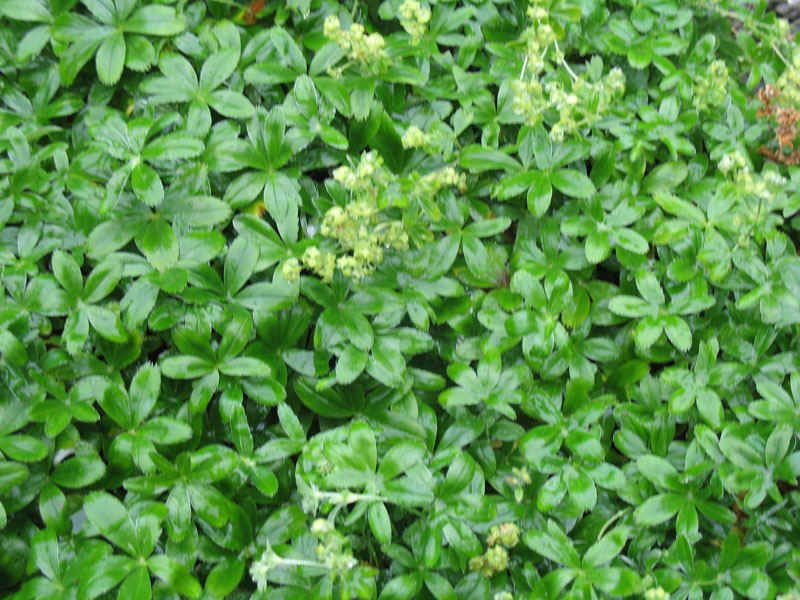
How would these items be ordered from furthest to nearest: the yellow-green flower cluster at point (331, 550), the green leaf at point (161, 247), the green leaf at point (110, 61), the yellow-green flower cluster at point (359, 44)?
1. the green leaf at point (110, 61)
2. the yellow-green flower cluster at point (359, 44)
3. the green leaf at point (161, 247)
4. the yellow-green flower cluster at point (331, 550)

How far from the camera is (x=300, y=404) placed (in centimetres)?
191

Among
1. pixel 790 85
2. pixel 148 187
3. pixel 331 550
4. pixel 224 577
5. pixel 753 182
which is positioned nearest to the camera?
pixel 331 550

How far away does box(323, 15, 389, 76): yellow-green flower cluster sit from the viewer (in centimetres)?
198

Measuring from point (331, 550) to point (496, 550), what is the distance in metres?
0.40

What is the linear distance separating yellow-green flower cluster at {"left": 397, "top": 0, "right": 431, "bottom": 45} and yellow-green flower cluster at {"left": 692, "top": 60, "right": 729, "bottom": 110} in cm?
93

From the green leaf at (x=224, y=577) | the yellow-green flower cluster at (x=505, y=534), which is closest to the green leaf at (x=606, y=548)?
the yellow-green flower cluster at (x=505, y=534)

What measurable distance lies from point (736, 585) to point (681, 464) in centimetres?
31

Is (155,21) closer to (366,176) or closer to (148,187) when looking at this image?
(148,187)

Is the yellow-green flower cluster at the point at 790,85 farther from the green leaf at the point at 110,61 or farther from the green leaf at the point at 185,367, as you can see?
the green leaf at the point at 110,61

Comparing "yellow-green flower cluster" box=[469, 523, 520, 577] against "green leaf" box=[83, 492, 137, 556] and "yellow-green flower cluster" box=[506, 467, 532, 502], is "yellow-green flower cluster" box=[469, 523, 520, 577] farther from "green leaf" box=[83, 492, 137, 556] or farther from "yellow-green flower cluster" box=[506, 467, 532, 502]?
"green leaf" box=[83, 492, 137, 556]

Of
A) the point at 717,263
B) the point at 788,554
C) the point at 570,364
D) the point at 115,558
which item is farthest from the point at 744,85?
the point at 115,558

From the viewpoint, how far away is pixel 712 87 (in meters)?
2.25

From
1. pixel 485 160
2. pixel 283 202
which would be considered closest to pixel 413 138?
pixel 485 160

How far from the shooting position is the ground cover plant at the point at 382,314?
5.53 feet
